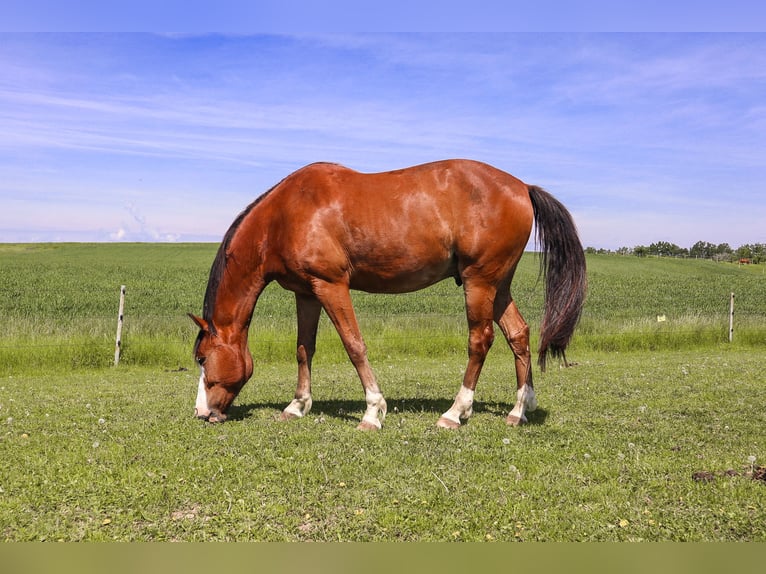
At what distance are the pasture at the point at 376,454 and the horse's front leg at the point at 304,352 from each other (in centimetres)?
30

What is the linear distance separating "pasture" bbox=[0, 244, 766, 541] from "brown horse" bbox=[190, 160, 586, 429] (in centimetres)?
68

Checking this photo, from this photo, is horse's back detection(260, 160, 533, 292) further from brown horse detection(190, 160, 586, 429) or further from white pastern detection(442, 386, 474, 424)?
white pastern detection(442, 386, 474, 424)

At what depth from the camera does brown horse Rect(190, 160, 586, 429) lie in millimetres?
6766

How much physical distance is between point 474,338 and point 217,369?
9.52 ft

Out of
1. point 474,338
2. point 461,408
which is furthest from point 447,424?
point 474,338

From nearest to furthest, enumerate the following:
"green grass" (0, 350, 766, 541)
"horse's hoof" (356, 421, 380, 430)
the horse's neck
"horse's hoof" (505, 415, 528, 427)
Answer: "green grass" (0, 350, 766, 541) → "horse's hoof" (356, 421, 380, 430) → "horse's hoof" (505, 415, 528, 427) → the horse's neck

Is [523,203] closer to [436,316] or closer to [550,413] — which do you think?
[550,413]

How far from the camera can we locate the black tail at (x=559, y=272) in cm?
728

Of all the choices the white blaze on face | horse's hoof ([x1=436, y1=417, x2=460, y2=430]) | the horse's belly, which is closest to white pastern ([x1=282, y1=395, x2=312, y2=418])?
the white blaze on face

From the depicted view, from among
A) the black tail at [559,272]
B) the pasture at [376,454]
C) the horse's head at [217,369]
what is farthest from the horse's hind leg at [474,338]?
the horse's head at [217,369]

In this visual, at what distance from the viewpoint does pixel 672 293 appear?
32.7 meters

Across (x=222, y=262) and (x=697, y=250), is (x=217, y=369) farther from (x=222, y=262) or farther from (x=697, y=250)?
(x=697, y=250)

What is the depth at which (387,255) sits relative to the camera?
684 centimetres

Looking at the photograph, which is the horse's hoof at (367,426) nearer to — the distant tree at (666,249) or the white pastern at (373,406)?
the white pastern at (373,406)
